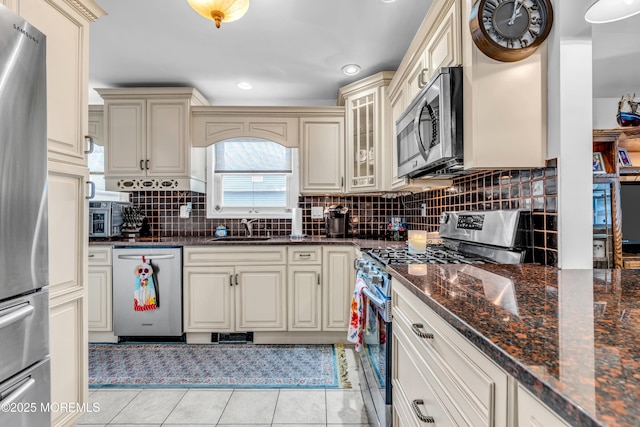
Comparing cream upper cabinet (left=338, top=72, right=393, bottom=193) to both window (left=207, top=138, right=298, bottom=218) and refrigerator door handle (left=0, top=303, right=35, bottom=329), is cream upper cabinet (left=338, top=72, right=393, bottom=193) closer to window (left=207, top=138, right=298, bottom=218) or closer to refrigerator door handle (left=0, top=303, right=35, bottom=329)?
window (left=207, top=138, right=298, bottom=218)

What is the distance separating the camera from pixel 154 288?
2635mm

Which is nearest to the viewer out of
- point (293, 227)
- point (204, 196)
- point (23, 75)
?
point (23, 75)

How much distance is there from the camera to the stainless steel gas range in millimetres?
1329

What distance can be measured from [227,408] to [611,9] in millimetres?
2438

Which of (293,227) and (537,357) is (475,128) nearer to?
(537,357)

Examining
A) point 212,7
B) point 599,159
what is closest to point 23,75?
point 212,7

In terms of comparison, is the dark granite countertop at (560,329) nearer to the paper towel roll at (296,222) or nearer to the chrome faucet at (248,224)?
the paper towel roll at (296,222)

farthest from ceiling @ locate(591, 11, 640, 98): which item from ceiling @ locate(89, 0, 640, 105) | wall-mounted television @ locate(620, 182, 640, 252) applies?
wall-mounted television @ locate(620, 182, 640, 252)

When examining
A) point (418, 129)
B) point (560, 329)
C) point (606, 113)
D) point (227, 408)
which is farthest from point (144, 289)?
point (606, 113)

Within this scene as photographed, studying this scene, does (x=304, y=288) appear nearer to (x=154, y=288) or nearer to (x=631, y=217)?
(x=154, y=288)

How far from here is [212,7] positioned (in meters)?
1.51

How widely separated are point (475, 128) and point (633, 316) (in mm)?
834

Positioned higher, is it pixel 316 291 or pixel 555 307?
pixel 555 307

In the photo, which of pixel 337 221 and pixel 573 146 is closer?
pixel 573 146
